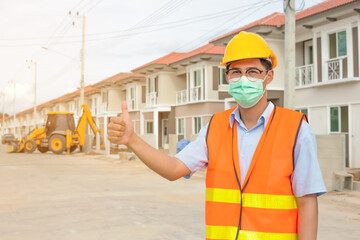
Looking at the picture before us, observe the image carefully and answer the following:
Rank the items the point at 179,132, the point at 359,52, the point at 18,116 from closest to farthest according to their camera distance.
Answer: the point at 359,52
the point at 179,132
the point at 18,116

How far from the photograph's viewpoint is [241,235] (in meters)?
2.43

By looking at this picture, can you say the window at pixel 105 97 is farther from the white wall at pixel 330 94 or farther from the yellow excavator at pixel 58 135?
the white wall at pixel 330 94

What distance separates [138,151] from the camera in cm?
257

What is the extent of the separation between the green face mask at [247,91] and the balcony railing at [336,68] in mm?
18031

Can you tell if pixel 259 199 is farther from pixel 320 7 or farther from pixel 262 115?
pixel 320 7

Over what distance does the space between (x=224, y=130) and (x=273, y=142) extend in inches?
12.5

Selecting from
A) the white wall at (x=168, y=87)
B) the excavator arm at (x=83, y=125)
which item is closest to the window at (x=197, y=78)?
the white wall at (x=168, y=87)

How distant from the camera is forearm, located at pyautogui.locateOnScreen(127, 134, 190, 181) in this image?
8.40 ft

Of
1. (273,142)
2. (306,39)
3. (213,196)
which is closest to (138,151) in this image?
(213,196)

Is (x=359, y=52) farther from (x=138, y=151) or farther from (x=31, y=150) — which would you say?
(x=31, y=150)

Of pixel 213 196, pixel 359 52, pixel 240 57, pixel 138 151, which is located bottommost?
pixel 213 196

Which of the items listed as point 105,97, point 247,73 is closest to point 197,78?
point 105,97

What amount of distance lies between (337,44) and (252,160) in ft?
61.6

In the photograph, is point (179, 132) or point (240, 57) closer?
point (240, 57)
